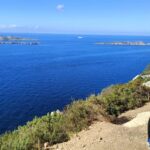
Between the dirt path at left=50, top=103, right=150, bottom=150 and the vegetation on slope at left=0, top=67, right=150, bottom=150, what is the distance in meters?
0.83

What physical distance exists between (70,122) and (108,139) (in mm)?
3094

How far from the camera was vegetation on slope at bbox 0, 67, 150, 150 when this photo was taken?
41.9ft

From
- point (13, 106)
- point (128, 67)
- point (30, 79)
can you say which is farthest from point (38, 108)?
point (128, 67)

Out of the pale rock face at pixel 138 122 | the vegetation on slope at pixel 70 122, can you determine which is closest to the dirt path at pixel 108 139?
the pale rock face at pixel 138 122

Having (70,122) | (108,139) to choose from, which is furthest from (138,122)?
(70,122)

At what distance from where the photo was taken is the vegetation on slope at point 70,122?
502 inches

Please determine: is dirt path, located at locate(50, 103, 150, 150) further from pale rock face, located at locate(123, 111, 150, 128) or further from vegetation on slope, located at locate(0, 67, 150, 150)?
vegetation on slope, located at locate(0, 67, 150, 150)

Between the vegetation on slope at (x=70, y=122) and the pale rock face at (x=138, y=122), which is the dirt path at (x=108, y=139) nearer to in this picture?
the pale rock face at (x=138, y=122)

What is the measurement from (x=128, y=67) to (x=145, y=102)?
7334 cm

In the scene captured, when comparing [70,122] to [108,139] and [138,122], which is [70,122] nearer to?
[108,139]

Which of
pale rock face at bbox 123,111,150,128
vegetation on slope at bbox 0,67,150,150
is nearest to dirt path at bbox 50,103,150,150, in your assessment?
pale rock face at bbox 123,111,150,128

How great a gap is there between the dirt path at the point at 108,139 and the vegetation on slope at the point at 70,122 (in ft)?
2.72

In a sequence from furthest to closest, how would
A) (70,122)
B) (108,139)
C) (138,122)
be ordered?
1. (70,122)
2. (138,122)
3. (108,139)

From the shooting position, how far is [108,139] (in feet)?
40.0
